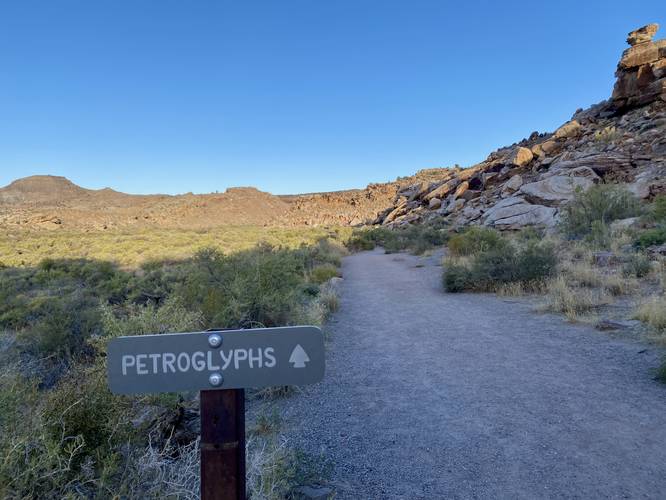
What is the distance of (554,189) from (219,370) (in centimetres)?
2855

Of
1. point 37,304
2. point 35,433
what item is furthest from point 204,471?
point 37,304

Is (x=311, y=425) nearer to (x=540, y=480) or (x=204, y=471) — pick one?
(x=540, y=480)

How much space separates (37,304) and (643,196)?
25149 millimetres

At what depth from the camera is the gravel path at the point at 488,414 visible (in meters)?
3.28

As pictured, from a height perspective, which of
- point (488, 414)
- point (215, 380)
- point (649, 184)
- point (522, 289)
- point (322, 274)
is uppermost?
point (649, 184)

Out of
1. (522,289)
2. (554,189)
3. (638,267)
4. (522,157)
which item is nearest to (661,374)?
(522,289)

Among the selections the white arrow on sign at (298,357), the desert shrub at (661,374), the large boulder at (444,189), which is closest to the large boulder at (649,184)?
the large boulder at (444,189)

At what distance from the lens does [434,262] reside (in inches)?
733

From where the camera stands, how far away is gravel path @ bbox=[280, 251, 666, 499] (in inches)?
129

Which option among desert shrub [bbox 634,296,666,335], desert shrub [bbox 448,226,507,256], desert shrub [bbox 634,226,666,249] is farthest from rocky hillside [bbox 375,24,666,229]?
desert shrub [bbox 634,296,666,335]

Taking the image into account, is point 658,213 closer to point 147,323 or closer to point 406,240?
point 406,240

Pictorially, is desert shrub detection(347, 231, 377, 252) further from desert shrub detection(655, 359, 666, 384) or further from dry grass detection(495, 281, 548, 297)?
desert shrub detection(655, 359, 666, 384)

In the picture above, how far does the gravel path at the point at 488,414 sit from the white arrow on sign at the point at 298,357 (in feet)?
6.61

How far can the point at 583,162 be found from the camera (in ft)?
93.5
